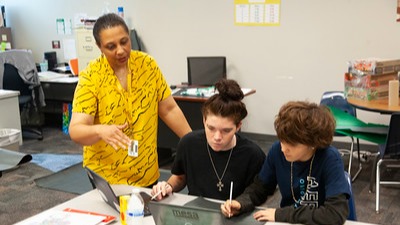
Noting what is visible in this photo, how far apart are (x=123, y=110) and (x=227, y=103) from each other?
473mm

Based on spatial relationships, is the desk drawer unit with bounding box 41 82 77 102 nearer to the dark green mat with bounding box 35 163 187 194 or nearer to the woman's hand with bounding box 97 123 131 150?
the dark green mat with bounding box 35 163 187 194

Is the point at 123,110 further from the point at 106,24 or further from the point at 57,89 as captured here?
the point at 57,89

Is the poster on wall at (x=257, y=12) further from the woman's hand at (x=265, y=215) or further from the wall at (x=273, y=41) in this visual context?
the woman's hand at (x=265, y=215)

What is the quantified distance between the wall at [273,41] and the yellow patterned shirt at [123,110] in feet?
11.0

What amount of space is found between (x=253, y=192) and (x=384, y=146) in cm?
199

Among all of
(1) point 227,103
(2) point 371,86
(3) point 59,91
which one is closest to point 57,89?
(3) point 59,91

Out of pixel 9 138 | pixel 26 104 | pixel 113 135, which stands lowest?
pixel 9 138

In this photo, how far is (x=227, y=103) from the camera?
74.5 inches

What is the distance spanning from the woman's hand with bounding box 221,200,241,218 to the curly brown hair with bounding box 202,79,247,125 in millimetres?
362

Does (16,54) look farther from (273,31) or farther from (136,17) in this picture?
(273,31)

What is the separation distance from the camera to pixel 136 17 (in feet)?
20.2

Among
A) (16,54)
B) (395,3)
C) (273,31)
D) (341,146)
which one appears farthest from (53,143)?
(395,3)

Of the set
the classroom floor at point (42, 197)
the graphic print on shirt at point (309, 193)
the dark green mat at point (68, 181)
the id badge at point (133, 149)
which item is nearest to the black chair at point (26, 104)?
the classroom floor at point (42, 197)

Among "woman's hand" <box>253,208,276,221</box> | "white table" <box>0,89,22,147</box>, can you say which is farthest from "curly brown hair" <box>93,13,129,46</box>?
"white table" <box>0,89,22,147</box>
